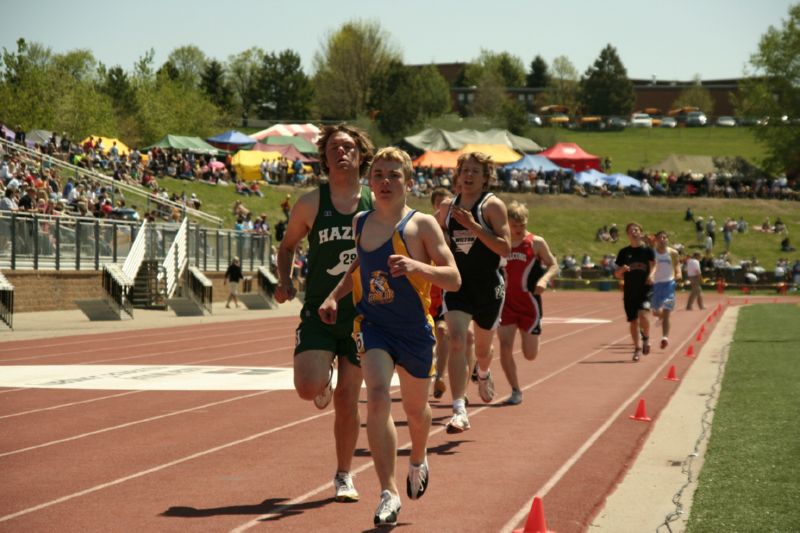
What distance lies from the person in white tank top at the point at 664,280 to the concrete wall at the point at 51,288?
14386 mm

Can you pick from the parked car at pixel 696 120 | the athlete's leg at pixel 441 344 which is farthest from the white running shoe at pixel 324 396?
the parked car at pixel 696 120

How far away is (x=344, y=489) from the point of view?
22.4 feet

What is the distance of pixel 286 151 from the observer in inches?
2692

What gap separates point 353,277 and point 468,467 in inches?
91.1

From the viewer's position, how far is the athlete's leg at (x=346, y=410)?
687cm

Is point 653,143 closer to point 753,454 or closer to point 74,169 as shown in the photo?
point 74,169

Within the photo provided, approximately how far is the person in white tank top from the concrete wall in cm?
1439

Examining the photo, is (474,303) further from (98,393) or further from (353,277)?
(98,393)

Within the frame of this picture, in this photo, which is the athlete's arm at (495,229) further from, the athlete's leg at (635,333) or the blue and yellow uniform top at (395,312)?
the athlete's leg at (635,333)

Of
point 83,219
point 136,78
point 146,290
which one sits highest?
point 136,78

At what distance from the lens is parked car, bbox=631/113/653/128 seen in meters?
141

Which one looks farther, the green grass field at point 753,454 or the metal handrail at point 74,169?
the metal handrail at point 74,169

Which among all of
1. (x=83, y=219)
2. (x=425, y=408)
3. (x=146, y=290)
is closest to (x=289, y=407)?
(x=425, y=408)

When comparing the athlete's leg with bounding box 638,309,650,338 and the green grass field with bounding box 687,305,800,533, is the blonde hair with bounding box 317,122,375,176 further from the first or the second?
the athlete's leg with bounding box 638,309,650,338
